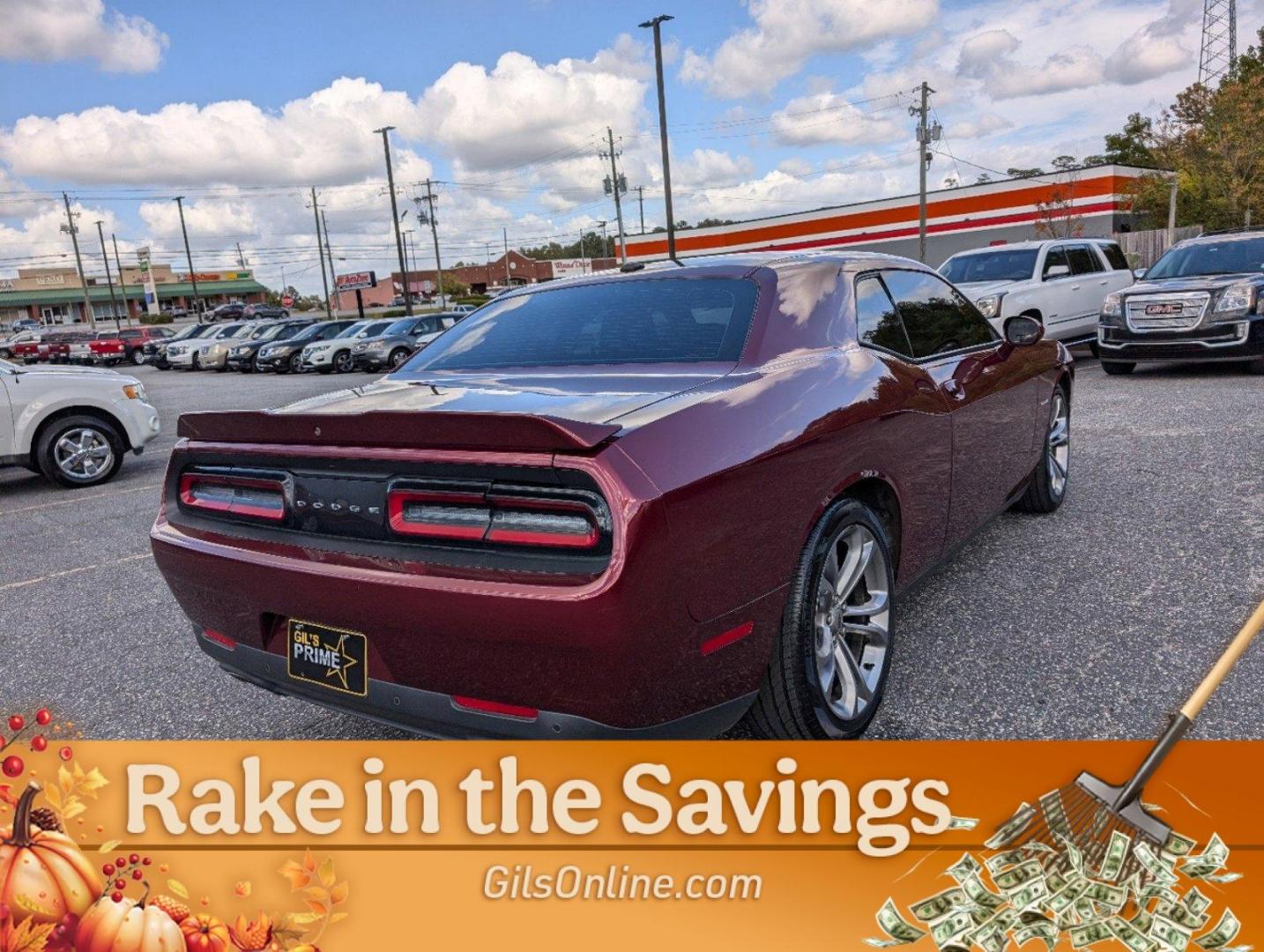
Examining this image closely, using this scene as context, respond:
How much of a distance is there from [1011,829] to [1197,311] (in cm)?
968

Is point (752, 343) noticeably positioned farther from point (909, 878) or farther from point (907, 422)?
point (909, 878)

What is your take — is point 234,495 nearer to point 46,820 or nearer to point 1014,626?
point 46,820

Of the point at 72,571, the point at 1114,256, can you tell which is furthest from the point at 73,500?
the point at 1114,256

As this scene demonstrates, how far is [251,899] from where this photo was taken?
1.98 meters

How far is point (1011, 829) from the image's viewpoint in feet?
6.56

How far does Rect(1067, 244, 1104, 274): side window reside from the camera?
12.1 meters

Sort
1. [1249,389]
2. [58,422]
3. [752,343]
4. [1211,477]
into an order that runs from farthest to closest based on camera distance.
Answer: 1. [1249,389]
2. [58,422]
3. [1211,477]
4. [752,343]

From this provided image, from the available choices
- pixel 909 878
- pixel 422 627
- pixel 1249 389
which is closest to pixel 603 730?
pixel 422 627

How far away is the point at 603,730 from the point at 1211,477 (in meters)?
5.16

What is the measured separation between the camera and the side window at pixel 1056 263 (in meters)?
11.7

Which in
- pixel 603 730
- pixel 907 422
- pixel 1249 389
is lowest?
pixel 1249 389

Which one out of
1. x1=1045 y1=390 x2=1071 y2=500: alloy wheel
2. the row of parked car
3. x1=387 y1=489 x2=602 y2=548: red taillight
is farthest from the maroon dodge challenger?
the row of parked car

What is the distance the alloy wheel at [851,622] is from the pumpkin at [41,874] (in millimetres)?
1808

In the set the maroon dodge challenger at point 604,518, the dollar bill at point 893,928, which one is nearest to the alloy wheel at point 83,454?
the maroon dodge challenger at point 604,518
